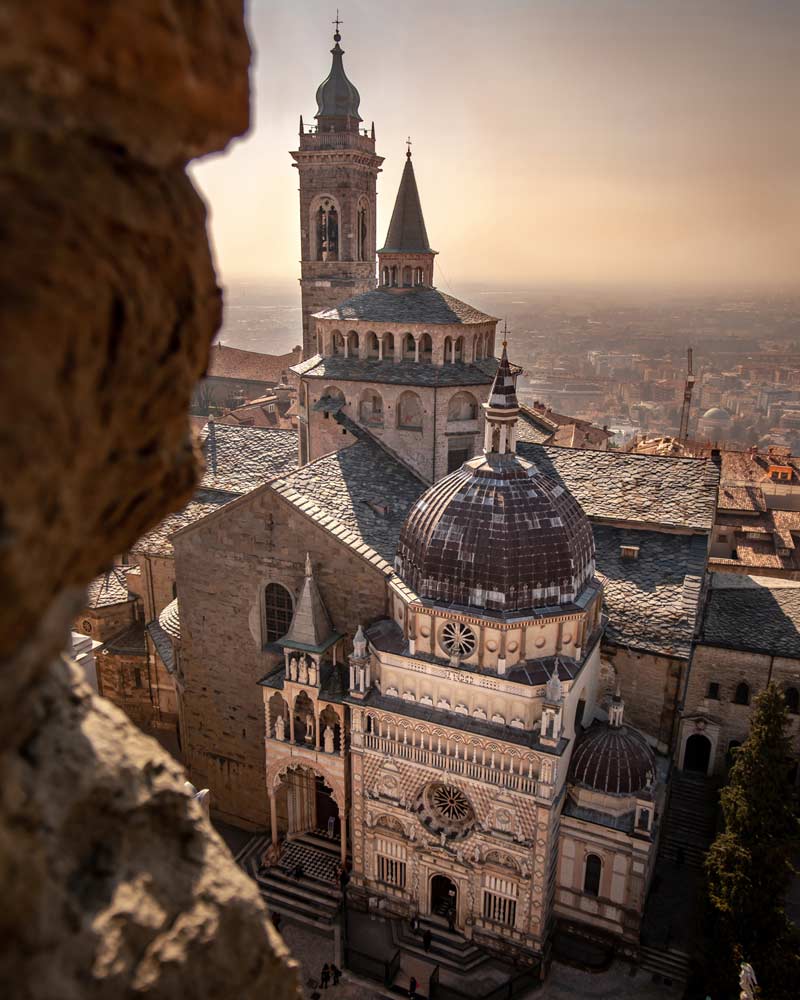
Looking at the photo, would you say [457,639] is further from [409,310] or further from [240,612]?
[409,310]

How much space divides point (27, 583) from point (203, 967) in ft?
9.73

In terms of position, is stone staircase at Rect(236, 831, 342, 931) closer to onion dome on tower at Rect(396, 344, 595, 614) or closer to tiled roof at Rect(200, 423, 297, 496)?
onion dome on tower at Rect(396, 344, 595, 614)

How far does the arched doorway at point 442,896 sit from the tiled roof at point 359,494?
837 centimetres

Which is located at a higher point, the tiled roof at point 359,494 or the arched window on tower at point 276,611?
the tiled roof at point 359,494

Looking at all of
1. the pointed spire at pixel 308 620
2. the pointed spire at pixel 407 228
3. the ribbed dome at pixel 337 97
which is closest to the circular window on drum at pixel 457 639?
the pointed spire at pixel 308 620

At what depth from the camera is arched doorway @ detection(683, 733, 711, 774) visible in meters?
26.1

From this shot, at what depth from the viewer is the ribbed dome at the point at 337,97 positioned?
38.9 metres

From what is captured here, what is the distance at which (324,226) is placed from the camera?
1594 inches

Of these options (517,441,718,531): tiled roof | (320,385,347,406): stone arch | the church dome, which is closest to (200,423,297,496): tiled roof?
(320,385,347,406): stone arch

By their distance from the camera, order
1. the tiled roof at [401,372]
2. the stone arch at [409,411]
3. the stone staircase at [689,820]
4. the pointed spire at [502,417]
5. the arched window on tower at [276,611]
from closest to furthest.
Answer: the pointed spire at [502,417], the arched window on tower at [276,611], the stone staircase at [689,820], the tiled roof at [401,372], the stone arch at [409,411]

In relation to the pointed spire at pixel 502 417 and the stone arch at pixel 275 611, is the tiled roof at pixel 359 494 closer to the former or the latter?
the stone arch at pixel 275 611

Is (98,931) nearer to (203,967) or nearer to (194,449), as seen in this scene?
(203,967)

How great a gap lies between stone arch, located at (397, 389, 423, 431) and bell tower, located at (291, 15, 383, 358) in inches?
507

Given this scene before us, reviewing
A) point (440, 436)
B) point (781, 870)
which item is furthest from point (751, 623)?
point (440, 436)
